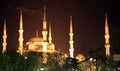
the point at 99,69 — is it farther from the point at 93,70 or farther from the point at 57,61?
the point at 57,61

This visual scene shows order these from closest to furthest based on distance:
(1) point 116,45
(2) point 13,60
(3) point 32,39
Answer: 1. (2) point 13,60
2. (1) point 116,45
3. (3) point 32,39

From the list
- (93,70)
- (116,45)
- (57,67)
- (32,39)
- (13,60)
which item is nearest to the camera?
(13,60)

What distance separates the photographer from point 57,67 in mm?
26016

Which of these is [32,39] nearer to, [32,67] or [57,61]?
[57,61]

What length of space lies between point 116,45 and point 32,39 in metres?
16.5

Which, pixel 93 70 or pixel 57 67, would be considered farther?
pixel 93 70

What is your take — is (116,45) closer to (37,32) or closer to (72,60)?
(72,60)

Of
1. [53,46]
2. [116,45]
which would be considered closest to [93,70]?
[116,45]

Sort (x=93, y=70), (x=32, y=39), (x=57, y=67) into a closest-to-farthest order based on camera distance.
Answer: (x=57, y=67)
(x=93, y=70)
(x=32, y=39)

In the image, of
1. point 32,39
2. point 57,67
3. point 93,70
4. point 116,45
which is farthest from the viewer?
point 32,39

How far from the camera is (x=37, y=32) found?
46.8 metres

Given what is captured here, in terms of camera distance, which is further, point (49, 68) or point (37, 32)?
point (37, 32)

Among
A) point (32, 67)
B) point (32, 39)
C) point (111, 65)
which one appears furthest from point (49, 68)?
point (32, 39)

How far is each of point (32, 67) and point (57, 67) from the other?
263 cm
